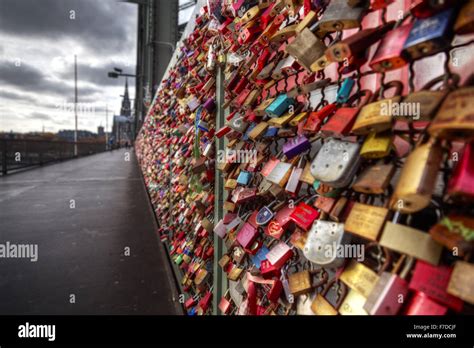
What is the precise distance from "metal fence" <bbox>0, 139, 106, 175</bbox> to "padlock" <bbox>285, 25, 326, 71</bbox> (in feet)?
41.7

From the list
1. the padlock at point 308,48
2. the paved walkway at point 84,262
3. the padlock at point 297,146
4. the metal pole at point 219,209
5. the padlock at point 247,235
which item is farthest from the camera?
the paved walkway at point 84,262

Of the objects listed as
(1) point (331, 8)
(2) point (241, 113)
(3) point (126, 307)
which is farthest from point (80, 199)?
(1) point (331, 8)

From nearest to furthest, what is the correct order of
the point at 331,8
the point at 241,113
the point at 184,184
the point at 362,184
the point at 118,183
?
the point at 362,184
the point at 331,8
the point at 241,113
the point at 184,184
the point at 118,183

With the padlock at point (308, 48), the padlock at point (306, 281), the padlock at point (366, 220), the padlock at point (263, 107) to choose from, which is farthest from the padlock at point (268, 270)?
the padlock at point (308, 48)

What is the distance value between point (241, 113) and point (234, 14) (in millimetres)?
474

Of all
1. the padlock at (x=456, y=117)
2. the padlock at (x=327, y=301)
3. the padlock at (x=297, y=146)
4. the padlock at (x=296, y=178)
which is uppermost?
the padlock at (x=456, y=117)

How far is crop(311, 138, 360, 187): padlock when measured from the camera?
0.66 meters

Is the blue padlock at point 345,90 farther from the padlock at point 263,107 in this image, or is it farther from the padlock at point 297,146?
the padlock at point 263,107

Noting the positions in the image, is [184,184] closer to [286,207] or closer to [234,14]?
[234,14]

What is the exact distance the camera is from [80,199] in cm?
663

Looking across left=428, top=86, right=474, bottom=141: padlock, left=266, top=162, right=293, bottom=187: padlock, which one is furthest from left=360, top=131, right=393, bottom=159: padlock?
left=266, top=162, right=293, bottom=187: padlock

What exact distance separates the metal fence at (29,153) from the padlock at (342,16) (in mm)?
12824

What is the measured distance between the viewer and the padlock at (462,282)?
0.47 meters

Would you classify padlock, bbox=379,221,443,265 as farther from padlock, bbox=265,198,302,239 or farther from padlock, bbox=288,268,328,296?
padlock, bbox=265,198,302,239
